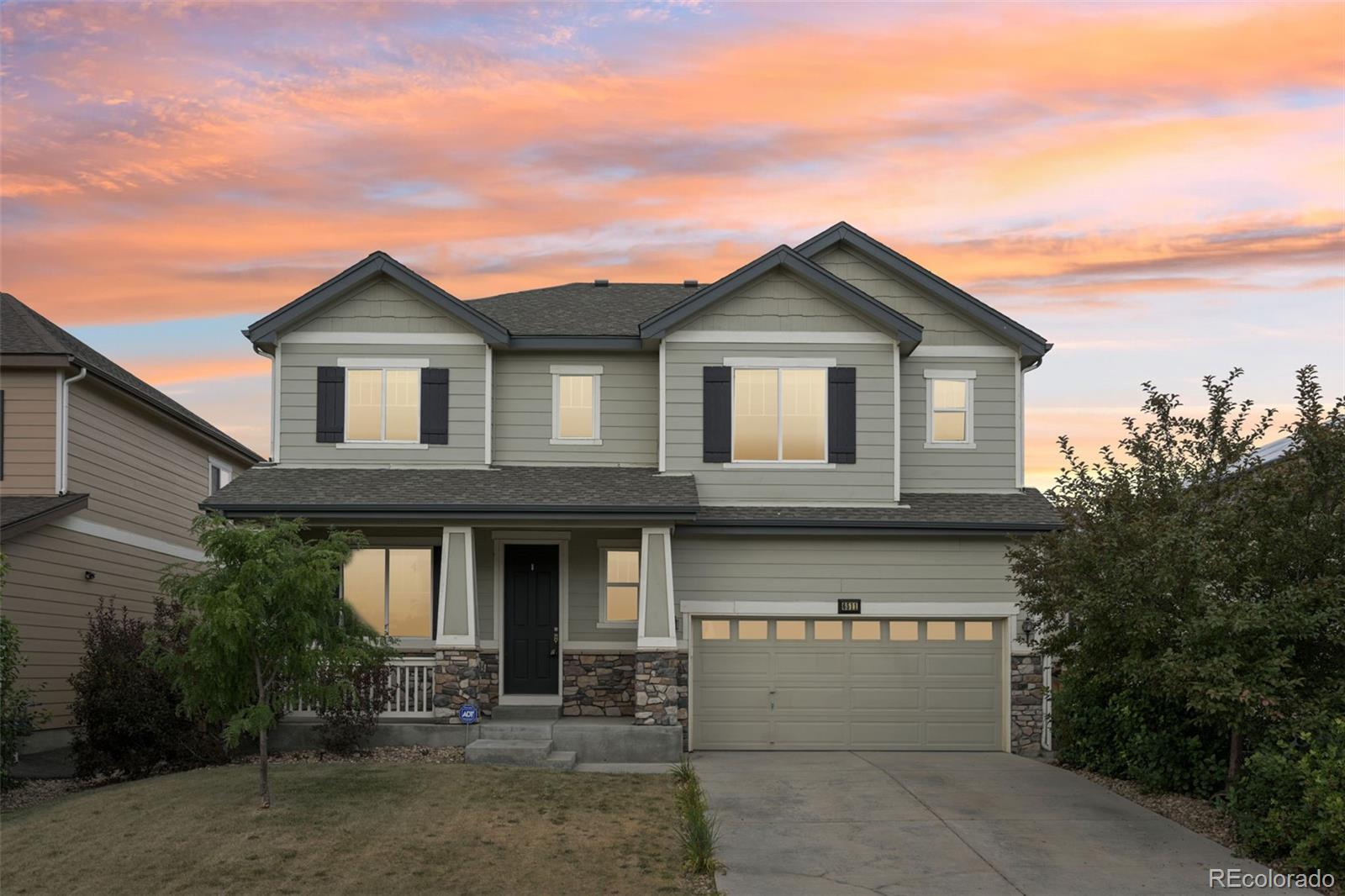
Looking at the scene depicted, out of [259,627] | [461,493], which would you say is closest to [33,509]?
[461,493]

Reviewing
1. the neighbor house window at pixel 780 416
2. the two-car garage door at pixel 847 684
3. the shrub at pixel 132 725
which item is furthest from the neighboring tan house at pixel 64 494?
the neighbor house window at pixel 780 416

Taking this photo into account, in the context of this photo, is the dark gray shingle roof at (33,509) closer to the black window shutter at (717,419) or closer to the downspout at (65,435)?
the downspout at (65,435)

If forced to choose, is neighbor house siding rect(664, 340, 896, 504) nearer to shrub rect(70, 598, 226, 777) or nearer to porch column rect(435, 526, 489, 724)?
porch column rect(435, 526, 489, 724)

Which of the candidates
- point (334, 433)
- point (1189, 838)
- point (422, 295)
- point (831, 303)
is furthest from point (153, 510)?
point (1189, 838)

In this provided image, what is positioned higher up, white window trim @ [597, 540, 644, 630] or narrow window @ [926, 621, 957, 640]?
white window trim @ [597, 540, 644, 630]

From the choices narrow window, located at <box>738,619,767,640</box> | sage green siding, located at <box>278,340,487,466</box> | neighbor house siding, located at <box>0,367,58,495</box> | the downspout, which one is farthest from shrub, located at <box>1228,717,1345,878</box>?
neighbor house siding, located at <box>0,367,58,495</box>

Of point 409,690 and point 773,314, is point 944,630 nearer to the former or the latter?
point 773,314

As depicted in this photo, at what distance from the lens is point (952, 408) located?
2069 centimetres

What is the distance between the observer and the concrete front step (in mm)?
18734

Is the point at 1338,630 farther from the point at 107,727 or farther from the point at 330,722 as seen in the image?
the point at 107,727

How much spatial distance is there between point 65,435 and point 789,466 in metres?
11.4

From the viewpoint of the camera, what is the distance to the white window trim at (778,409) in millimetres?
19656

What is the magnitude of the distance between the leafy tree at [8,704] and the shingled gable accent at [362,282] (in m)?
5.34

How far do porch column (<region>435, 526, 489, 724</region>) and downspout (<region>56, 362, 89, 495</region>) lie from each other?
644cm
